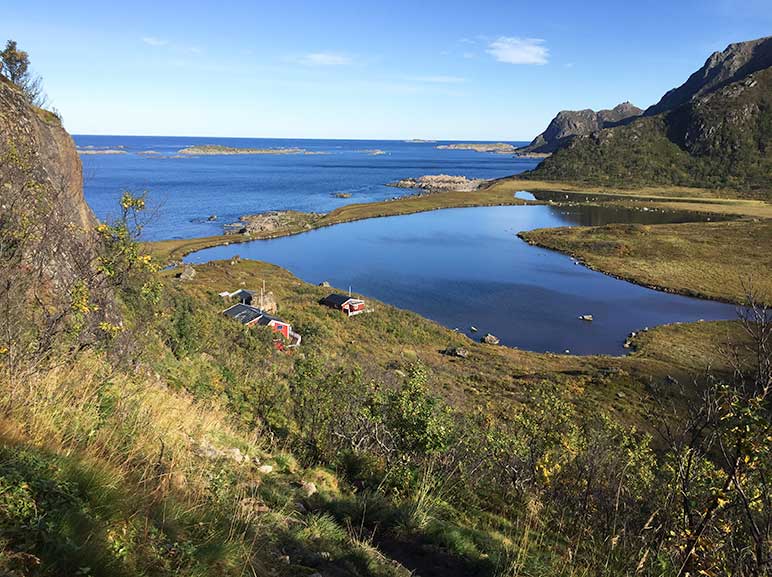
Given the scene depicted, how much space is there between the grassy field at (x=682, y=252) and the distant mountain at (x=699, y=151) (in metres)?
77.6

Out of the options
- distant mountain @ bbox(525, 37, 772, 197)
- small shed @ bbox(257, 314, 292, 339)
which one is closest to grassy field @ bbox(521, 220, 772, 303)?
small shed @ bbox(257, 314, 292, 339)

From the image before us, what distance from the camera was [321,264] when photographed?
7306cm

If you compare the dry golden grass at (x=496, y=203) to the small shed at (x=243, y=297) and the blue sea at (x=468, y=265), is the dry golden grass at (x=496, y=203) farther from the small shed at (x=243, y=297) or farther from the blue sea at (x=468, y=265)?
the small shed at (x=243, y=297)

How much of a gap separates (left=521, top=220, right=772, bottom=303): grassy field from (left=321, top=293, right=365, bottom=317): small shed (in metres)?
42.6

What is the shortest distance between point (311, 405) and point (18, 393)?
7.57 m

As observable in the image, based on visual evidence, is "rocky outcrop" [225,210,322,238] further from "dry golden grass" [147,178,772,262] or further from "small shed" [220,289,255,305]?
"small shed" [220,289,255,305]

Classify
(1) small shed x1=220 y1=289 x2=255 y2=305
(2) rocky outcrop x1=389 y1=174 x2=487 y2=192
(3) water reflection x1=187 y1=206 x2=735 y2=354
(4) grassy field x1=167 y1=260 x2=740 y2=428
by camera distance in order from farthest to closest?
(2) rocky outcrop x1=389 y1=174 x2=487 y2=192 → (3) water reflection x1=187 y1=206 x2=735 y2=354 → (1) small shed x1=220 y1=289 x2=255 y2=305 → (4) grassy field x1=167 y1=260 x2=740 y2=428

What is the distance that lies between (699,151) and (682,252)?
428ft

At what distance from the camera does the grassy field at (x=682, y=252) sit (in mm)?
64062

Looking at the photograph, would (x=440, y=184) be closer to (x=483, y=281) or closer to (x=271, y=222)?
(x=271, y=222)

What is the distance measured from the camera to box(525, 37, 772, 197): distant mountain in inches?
6570

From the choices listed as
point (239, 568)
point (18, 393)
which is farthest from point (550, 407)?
point (18, 393)

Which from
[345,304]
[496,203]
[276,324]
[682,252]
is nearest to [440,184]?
[496,203]

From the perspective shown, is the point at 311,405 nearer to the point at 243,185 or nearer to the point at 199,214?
the point at 199,214
